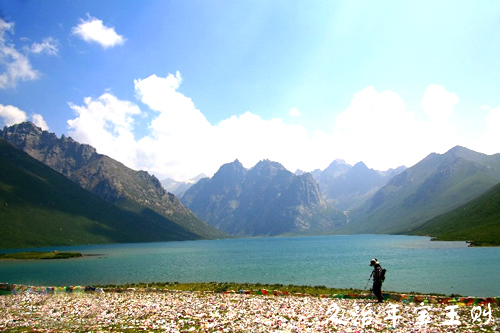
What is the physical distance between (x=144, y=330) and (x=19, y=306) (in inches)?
823

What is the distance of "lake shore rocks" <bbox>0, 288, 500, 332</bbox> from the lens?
21547 millimetres

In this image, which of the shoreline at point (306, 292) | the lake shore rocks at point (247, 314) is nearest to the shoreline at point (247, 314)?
the lake shore rocks at point (247, 314)

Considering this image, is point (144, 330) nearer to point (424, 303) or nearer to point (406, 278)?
point (424, 303)

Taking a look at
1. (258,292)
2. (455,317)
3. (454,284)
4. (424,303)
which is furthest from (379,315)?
(454,284)

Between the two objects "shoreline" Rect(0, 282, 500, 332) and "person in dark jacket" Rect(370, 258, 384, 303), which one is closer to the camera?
"shoreline" Rect(0, 282, 500, 332)

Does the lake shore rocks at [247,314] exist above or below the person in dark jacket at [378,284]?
below

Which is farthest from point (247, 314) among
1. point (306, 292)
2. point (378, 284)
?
point (306, 292)

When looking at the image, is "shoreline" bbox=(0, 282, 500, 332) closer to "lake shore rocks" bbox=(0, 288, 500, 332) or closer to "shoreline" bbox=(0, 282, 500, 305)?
"lake shore rocks" bbox=(0, 288, 500, 332)

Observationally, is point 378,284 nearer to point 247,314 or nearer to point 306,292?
point 306,292

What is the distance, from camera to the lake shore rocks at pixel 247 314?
2155cm

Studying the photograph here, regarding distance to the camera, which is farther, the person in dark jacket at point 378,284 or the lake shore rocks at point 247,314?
the person in dark jacket at point 378,284

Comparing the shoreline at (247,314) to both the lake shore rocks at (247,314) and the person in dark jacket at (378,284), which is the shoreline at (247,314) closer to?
the lake shore rocks at (247,314)

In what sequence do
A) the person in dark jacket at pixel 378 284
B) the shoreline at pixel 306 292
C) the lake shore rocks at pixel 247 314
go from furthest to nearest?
the person in dark jacket at pixel 378 284, the shoreline at pixel 306 292, the lake shore rocks at pixel 247 314

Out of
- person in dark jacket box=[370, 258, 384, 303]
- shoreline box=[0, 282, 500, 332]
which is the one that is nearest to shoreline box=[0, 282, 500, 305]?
shoreline box=[0, 282, 500, 332]
